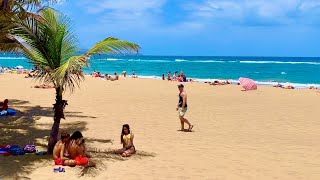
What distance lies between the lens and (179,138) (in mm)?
11383

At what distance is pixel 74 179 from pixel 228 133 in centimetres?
627

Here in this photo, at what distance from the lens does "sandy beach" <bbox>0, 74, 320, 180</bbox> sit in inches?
313

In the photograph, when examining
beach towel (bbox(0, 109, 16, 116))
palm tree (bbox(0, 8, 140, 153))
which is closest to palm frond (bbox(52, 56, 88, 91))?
palm tree (bbox(0, 8, 140, 153))

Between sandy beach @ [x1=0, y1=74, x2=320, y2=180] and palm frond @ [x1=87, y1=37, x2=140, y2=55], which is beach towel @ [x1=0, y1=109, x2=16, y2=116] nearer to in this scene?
sandy beach @ [x1=0, y1=74, x2=320, y2=180]

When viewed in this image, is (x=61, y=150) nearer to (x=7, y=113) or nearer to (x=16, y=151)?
(x=16, y=151)

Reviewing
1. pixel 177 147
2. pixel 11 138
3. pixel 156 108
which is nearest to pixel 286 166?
pixel 177 147

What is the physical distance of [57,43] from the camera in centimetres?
830

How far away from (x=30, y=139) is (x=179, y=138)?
3.97 metres

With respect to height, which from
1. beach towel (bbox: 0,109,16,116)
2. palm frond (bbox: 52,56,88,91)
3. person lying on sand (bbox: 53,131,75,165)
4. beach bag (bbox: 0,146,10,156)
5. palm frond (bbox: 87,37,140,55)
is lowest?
beach bag (bbox: 0,146,10,156)

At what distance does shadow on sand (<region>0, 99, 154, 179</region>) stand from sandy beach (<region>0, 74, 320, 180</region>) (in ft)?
0.06

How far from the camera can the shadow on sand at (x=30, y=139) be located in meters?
7.83

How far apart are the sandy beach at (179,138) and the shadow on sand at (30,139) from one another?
0.06 feet

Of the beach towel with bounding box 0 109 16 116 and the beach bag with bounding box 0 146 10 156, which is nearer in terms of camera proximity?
the beach bag with bounding box 0 146 10 156

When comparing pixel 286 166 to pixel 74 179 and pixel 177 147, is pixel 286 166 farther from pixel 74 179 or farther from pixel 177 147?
pixel 74 179
